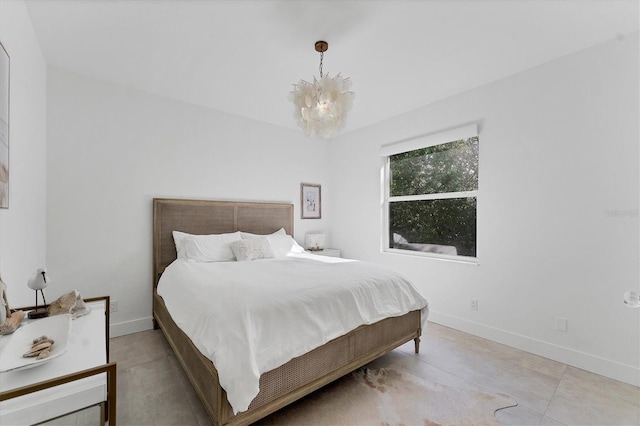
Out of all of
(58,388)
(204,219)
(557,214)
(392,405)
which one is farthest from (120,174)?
(557,214)

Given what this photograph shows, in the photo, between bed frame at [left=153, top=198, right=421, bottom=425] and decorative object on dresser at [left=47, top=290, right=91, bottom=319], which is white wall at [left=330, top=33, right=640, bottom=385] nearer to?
bed frame at [left=153, top=198, right=421, bottom=425]

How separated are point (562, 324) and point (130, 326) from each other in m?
4.08

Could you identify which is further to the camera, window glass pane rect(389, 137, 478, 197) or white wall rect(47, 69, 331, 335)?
window glass pane rect(389, 137, 478, 197)

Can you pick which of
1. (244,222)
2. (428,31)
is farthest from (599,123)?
A: (244,222)

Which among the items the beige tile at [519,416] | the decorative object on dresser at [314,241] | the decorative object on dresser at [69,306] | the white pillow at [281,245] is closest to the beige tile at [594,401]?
the beige tile at [519,416]

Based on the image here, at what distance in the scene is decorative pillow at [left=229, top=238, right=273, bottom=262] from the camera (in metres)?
3.14

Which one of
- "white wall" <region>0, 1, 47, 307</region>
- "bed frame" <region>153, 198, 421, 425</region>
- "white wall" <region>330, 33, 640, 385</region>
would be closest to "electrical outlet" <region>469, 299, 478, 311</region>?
"white wall" <region>330, 33, 640, 385</region>

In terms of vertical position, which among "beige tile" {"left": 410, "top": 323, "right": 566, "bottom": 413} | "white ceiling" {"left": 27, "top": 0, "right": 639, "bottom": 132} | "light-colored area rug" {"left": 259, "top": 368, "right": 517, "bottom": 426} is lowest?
"beige tile" {"left": 410, "top": 323, "right": 566, "bottom": 413}

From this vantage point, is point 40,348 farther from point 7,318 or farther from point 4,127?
point 4,127

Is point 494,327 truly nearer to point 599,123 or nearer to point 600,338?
point 600,338

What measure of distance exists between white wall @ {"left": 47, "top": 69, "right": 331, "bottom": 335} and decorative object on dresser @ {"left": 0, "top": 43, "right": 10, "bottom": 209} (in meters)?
1.21

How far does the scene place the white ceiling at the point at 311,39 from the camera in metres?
1.90

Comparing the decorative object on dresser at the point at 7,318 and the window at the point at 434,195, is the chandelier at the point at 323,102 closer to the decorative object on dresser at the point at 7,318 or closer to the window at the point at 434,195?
the window at the point at 434,195

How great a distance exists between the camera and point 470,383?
6.96 feet
